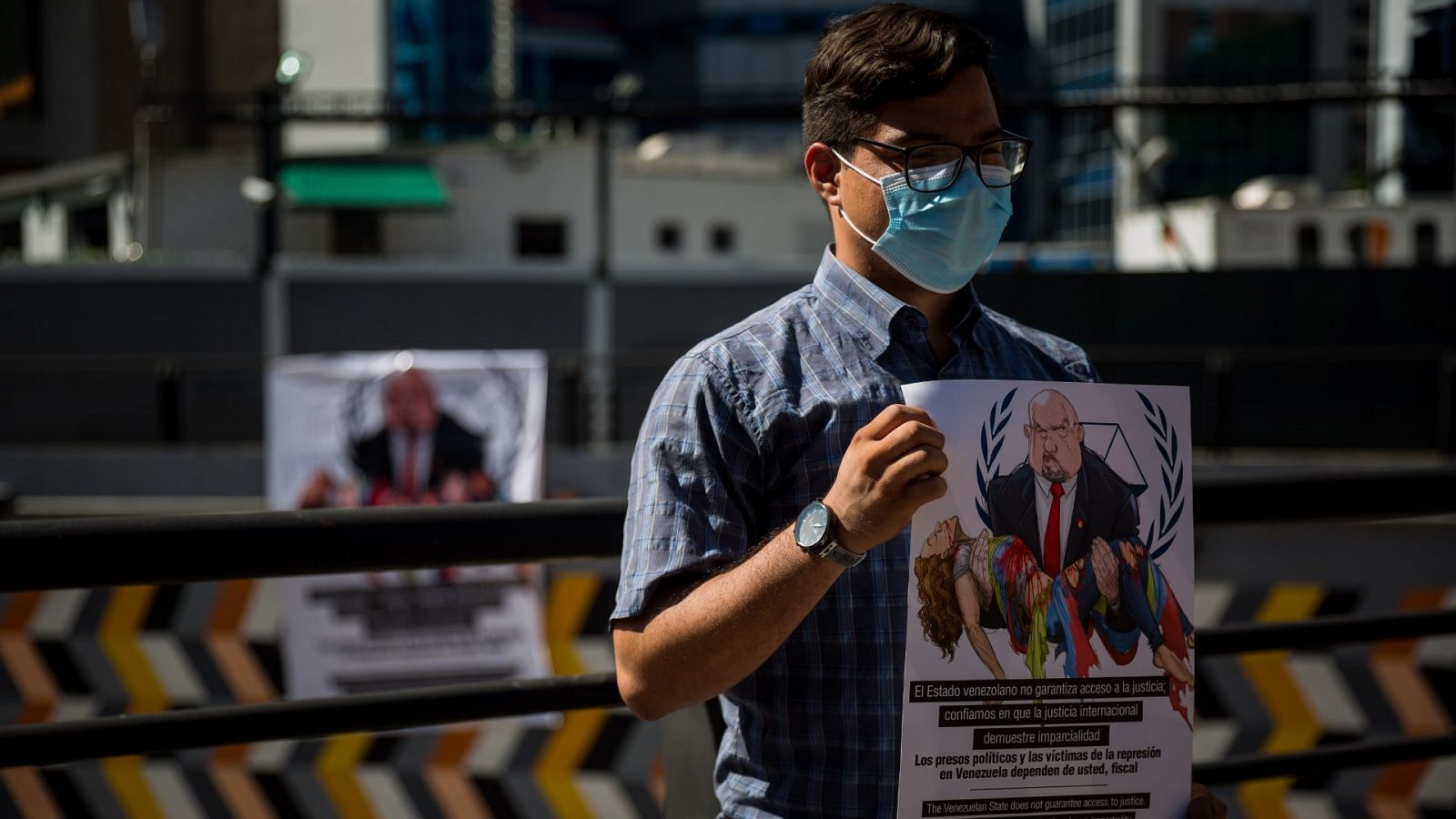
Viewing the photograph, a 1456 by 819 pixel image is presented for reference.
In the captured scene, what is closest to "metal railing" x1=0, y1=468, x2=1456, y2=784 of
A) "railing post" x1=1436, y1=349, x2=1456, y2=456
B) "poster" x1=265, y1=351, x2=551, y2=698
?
"poster" x1=265, y1=351, x2=551, y2=698

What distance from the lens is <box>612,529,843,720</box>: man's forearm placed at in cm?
171

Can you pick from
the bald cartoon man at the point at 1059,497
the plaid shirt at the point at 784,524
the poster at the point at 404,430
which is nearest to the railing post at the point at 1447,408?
the poster at the point at 404,430

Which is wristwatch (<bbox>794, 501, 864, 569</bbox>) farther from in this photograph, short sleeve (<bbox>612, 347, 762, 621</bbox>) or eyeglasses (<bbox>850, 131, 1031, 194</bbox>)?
eyeglasses (<bbox>850, 131, 1031, 194</bbox>)

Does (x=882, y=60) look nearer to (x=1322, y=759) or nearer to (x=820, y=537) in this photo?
(x=820, y=537)

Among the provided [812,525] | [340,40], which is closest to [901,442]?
[812,525]

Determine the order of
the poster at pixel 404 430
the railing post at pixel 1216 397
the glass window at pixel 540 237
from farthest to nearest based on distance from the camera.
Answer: the glass window at pixel 540 237 → the railing post at pixel 1216 397 → the poster at pixel 404 430

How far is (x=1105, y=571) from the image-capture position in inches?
74.6

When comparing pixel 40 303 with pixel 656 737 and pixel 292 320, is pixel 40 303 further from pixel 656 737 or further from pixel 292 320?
pixel 656 737

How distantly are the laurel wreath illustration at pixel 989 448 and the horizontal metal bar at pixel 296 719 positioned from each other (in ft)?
2.97

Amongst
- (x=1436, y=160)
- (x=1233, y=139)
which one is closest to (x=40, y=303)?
(x=1436, y=160)

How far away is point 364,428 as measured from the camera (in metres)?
9.88

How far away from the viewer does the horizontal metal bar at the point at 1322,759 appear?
9.27ft

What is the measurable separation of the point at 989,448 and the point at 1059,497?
136 millimetres

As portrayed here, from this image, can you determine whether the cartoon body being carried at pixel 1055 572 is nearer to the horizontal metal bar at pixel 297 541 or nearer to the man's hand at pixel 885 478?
the man's hand at pixel 885 478
